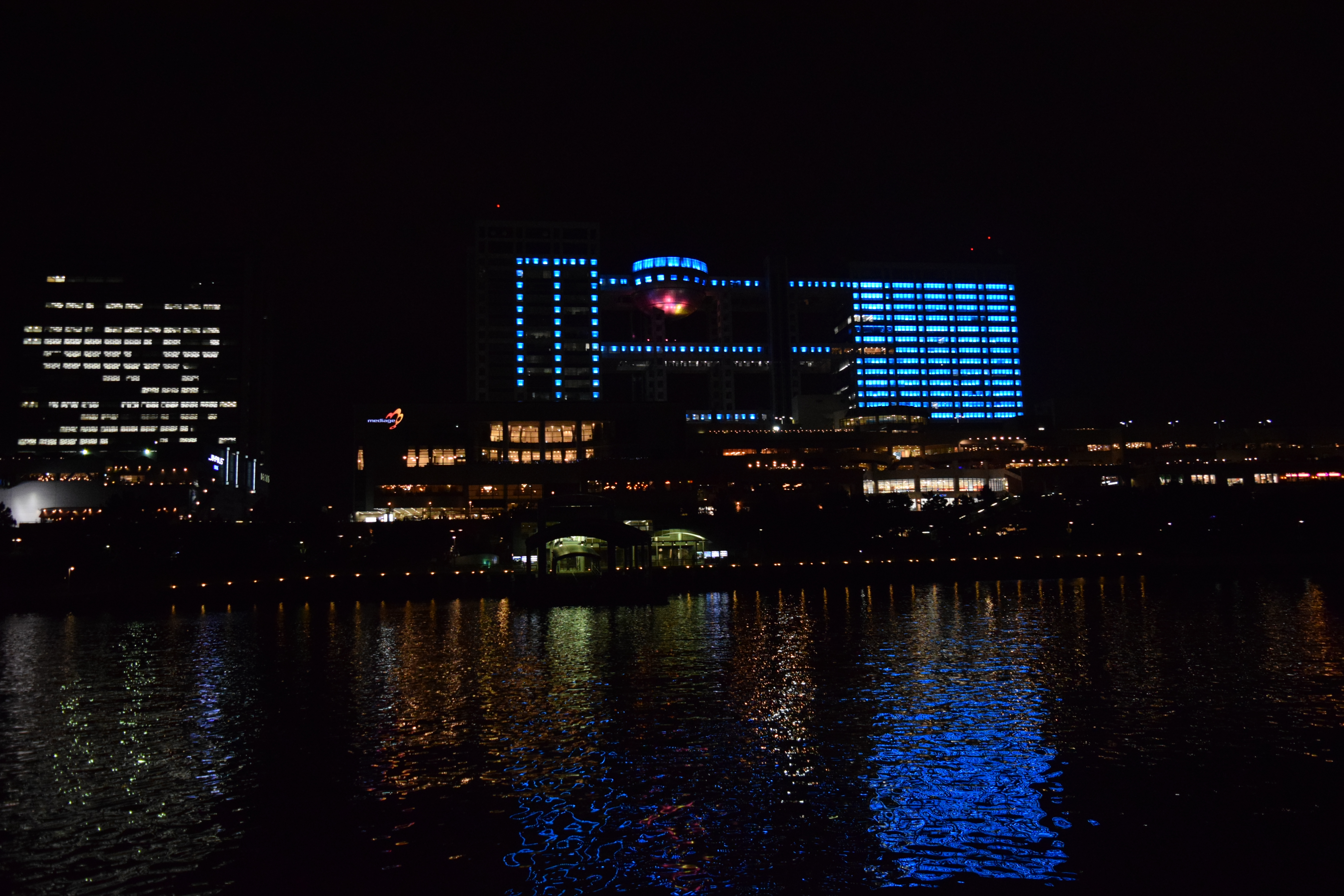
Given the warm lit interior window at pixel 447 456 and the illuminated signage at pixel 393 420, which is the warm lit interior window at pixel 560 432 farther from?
the illuminated signage at pixel 393 420

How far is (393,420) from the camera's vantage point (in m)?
141

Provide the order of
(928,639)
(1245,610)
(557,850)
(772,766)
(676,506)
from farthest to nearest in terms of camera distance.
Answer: (676,506)
(1245,610)
(928,639)
(772,766)
(557,850)

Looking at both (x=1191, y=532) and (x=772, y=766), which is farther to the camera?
(x=1191, y=532)

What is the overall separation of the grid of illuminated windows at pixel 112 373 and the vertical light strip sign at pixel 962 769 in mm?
190160

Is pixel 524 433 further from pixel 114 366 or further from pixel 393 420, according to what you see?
pixel 114 366

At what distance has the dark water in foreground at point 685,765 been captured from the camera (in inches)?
650

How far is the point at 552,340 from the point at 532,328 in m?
4.73

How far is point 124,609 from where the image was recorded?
73938 millimetres

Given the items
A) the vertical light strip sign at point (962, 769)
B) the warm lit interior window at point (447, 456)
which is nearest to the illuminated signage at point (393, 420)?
the warm lit interior window at point (447, 456)

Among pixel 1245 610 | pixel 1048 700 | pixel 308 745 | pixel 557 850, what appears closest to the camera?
pixel 557 850

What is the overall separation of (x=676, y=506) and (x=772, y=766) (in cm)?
10808

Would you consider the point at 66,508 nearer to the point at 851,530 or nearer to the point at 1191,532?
the point at 851,530

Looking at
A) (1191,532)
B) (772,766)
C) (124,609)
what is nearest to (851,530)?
(1191,532)

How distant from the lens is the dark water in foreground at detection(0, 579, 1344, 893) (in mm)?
16516
